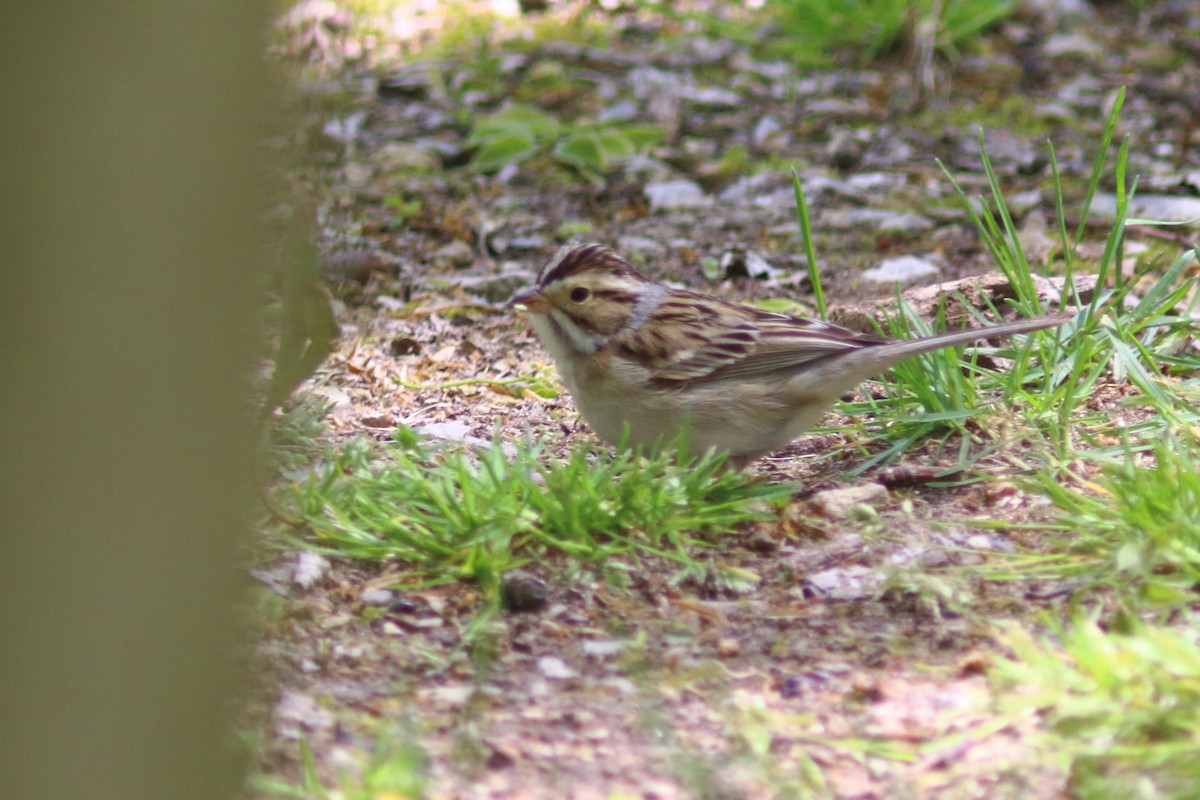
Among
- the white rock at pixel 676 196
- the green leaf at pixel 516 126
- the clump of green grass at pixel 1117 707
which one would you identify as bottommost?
the clump of green grass at pixel 1117 707

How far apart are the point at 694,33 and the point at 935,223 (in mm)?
3348

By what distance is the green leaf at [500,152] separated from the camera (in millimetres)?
7793

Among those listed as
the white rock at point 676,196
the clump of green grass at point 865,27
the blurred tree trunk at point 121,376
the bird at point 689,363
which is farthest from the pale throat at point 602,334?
the clump of green grass at point 865,27

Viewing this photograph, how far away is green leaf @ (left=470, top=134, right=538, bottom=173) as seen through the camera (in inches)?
307

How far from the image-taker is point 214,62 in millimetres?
1915

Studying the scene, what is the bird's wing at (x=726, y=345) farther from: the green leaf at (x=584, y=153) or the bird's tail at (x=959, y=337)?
the green leaf at (x=584, y=153)

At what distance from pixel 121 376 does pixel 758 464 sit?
2912mm

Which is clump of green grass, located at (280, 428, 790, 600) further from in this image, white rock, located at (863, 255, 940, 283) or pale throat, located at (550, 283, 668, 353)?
white rock, located at (863, 255, 940, 283)

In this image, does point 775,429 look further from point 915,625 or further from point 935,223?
point 935,223

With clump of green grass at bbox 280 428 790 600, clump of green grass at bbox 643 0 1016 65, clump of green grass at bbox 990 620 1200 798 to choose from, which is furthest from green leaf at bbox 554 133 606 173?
clump of green grass at bbox 990 620 1200 798

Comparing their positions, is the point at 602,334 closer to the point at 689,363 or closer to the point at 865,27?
the point at 689,363

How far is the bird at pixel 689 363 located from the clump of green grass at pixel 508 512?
330mm

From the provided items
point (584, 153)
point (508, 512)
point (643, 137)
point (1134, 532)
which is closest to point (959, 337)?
point (1134, 532)

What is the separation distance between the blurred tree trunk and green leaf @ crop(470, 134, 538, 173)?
19.2ft
